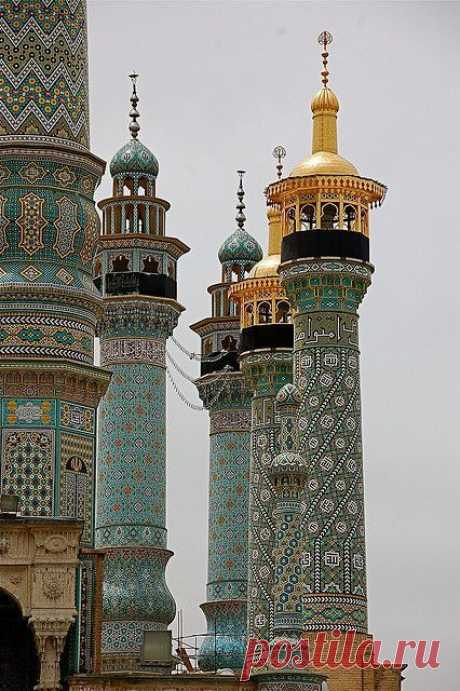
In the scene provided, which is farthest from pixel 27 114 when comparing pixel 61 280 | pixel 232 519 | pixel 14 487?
pixel 232 519

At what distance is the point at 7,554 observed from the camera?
22.1 metres

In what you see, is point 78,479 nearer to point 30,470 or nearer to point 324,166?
point 30,470

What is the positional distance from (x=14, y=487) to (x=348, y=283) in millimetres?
6744

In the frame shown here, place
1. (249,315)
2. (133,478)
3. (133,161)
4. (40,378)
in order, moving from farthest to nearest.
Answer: (133,161)
(249,315)
(133,478)
(40,378)

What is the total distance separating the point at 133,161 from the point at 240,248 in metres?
3.92

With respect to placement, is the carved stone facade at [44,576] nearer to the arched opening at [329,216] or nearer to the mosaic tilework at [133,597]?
the mosaic tilework at [133,597]

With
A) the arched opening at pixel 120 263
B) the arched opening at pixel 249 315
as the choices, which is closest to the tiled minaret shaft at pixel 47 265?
the arched opening at pixel 120 263

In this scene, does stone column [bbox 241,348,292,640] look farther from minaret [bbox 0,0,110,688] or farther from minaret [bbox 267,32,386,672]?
minaret [bbox 0,0,110,688]

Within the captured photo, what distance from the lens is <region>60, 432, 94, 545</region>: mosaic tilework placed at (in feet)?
80.3

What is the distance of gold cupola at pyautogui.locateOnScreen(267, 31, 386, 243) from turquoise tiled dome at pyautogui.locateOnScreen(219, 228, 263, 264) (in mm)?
7233

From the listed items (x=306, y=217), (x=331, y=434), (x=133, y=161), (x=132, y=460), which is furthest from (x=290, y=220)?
(x=133, y=161)

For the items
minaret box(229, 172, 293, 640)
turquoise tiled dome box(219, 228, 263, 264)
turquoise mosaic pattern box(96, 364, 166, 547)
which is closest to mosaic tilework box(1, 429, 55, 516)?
turquoise mosaic pattern box(96, 364, 166, 547)

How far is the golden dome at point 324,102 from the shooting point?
30.3 metres

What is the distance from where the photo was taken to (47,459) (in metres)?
→ 24.3
